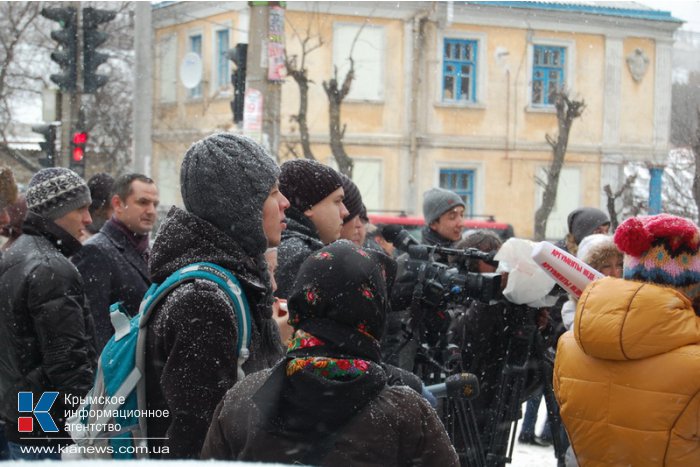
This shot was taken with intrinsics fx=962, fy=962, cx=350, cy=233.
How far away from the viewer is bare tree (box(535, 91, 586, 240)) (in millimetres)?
24188

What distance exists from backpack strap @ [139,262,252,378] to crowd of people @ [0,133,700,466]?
0.7 inches

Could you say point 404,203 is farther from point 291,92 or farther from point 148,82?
point 148,82

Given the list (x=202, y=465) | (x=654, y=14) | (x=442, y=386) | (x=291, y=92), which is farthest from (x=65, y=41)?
(x=654, y=14)

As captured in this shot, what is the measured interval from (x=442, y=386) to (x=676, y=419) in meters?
0.74

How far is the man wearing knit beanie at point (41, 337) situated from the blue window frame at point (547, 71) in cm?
2397

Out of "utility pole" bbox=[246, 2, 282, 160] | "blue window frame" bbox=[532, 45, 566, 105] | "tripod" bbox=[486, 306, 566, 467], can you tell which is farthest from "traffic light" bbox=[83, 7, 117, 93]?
"blue window frame" bbox=[532, 45, 566, 105]

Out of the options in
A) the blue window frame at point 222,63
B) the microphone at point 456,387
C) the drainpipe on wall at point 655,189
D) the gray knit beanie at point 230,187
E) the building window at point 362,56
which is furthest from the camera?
the blue window frame at point 222,63

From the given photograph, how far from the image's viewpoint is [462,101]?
26328 millimetres

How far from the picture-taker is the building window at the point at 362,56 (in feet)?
81.5

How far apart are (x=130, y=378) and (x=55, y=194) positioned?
6.36 feet

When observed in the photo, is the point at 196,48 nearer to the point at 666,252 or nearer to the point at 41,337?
the point at 41,337

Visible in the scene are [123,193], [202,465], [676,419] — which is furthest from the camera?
[123,193]

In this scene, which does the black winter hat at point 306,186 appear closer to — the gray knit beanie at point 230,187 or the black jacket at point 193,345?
the gray knit beanie at point 230,187

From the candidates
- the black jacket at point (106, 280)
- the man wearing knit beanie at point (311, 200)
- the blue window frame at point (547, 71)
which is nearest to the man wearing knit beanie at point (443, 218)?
the black jacket at point (106, 280)
